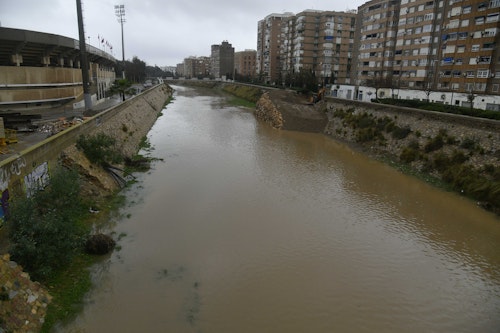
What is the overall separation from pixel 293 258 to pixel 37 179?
10396mm

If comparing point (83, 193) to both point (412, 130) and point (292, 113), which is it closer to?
point (412, 130)

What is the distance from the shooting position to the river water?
397 inches

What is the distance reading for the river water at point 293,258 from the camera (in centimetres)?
1008

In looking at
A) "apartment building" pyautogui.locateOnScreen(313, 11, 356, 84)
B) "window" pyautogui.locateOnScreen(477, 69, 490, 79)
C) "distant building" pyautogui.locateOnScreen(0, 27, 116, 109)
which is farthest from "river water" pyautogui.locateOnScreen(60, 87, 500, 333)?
"apartment building" pyautogui.locateOnScreen(313, 11, 356, 84)

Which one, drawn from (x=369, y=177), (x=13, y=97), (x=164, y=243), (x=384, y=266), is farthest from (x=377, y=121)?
(x=13, y=97)

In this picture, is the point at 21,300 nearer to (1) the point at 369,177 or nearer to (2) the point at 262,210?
(2) the point at 262,210

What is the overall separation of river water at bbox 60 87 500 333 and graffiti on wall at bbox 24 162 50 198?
336cm

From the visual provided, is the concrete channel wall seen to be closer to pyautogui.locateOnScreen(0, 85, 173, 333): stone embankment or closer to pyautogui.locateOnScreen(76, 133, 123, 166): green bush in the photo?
pyautogui.locateOnScreen(0, 85, 173, 333): stone embankment

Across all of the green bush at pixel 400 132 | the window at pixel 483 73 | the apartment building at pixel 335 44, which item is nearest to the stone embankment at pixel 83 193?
the green bush at pixel 400 132

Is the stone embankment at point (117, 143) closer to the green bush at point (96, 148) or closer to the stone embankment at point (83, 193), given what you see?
the stone embankment at point (83, 193)

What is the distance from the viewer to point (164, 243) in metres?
13.9

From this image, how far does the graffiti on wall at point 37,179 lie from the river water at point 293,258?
336cm

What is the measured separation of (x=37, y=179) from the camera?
1366cm

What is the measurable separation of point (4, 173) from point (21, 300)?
4.72 meters
